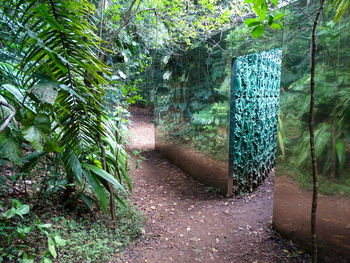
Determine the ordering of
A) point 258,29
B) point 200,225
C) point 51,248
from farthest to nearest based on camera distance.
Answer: point 200,225, point 51,248, point 258,29

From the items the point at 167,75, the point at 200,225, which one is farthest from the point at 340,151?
the point at 167,75

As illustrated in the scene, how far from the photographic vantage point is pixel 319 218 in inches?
85.4

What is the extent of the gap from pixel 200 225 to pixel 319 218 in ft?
4.75

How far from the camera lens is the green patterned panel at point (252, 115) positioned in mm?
3697

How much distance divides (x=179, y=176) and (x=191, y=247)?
235cm

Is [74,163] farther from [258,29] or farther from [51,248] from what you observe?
[258,29]

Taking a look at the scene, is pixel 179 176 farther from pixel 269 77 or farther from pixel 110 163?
pixel 269 77

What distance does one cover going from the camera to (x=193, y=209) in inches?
140

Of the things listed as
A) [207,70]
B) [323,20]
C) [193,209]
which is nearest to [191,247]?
[193,209]

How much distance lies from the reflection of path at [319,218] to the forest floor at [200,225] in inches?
7.8

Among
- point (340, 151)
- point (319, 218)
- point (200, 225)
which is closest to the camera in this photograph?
point (340, 151)

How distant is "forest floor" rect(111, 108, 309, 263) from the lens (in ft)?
7.95

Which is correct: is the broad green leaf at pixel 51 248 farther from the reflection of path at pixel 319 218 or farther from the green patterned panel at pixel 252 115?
the green patterned panel at pixel 252 115

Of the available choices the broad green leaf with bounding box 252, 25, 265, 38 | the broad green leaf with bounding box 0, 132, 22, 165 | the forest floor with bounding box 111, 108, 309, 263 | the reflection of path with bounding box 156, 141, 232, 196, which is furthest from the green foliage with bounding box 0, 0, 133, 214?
the reflection of path with bounding box 156, 141, 232, 196
